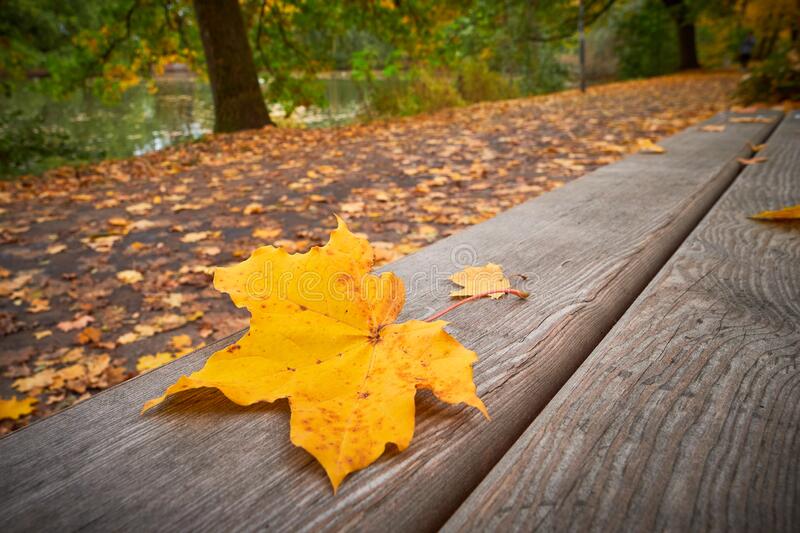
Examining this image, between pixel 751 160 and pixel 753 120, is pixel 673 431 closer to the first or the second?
pixel 751 160

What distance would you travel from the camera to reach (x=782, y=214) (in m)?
1.01

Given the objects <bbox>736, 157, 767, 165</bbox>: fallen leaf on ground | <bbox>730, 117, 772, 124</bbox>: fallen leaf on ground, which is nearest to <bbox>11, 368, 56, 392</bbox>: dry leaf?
<bbox>736, 157, 767, 165</bbox>: fallen leaf on ground

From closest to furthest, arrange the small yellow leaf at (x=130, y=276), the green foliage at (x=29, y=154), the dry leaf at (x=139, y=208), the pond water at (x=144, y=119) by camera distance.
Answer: the small yellow leaf at (x=130, y=276)
the dry leaf at (x=139, y=208)
the green foliage at (x=29, y=154)
the pond water at (x=144, y=119)

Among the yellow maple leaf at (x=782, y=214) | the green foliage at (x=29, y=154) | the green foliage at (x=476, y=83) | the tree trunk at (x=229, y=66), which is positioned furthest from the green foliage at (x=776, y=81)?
the green foliage at (x=29, y=154)

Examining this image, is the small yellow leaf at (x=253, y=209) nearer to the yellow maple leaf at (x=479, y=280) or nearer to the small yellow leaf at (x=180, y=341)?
the small yellow leaf at (x=180, y=341)

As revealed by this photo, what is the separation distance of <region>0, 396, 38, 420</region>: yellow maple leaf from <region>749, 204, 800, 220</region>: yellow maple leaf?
234 centimetres

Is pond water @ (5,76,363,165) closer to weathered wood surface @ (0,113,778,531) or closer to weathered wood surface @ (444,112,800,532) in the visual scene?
weathered wood surface @ (0,113,778,531)

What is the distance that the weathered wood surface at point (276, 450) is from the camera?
0.42 m

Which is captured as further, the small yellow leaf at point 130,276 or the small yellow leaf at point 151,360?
the small yellow leaf at point 130,276

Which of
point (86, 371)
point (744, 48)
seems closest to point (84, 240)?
point (86, 371)

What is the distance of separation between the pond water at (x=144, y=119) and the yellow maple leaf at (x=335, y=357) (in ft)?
26.1

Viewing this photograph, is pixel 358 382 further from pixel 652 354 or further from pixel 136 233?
pixel 136 233

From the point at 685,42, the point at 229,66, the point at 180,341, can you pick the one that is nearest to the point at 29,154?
the point at 229,66

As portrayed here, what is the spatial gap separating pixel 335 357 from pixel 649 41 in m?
20.3
